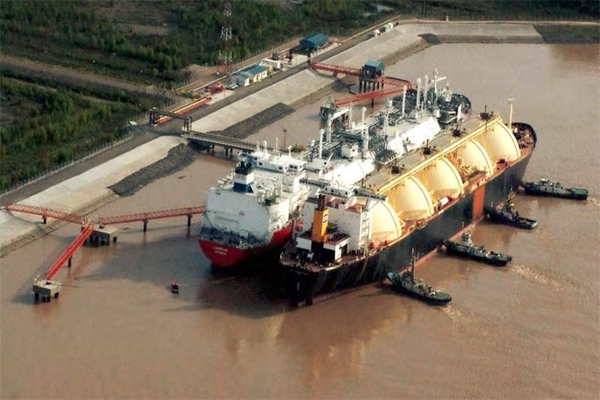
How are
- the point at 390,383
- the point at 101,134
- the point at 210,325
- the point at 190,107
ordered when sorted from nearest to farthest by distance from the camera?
the point at 390,383, the point at 210,325, the point at 101,134, the point at 190,107

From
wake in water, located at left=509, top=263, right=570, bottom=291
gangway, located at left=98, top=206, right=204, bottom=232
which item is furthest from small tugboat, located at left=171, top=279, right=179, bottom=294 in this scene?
wake in water, located at left=509, top=263, right=570, bottom=291

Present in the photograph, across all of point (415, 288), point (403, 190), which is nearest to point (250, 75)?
point (403, 190)

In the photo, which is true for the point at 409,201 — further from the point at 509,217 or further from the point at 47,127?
→ the point at 47,127

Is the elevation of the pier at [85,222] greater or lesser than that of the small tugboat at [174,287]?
greater

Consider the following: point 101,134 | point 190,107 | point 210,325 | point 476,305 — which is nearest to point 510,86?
point 190,107

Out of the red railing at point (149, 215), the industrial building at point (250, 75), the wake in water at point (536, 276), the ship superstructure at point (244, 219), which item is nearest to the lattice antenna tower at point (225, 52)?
the industrial building at point (250, 75)

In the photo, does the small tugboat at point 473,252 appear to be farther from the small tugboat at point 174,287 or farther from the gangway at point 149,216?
the small tugboat at point 174,287

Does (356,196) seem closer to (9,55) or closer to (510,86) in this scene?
(510,86)
